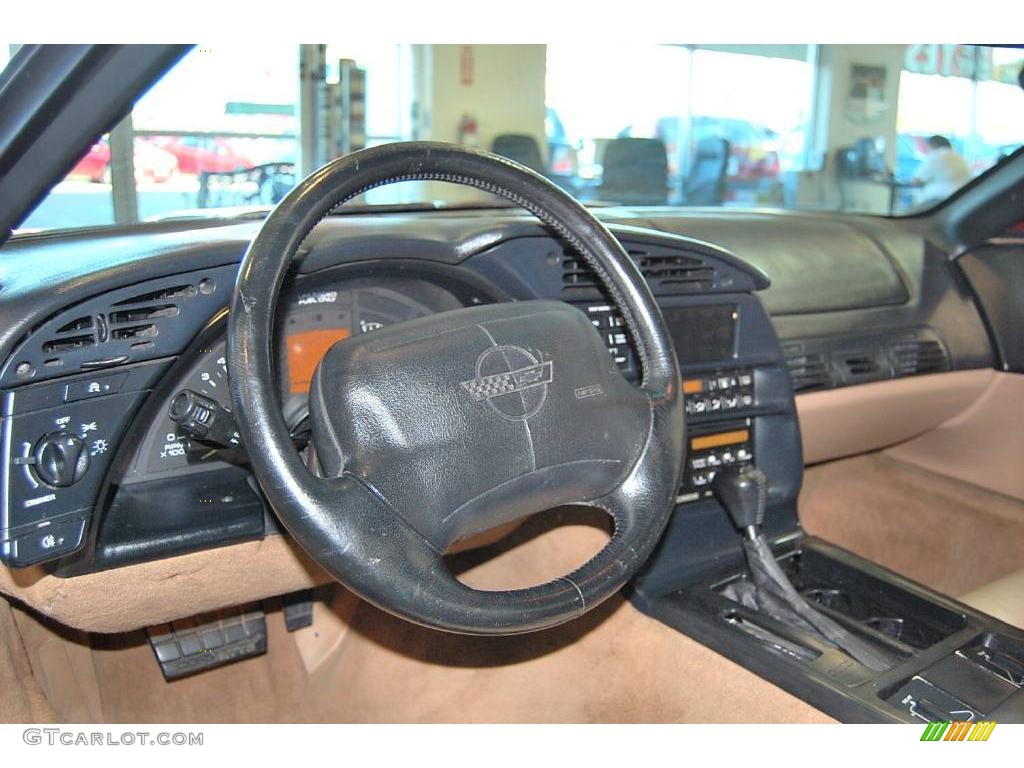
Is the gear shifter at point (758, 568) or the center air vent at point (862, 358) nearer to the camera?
the gear shifter at point (758, 568)

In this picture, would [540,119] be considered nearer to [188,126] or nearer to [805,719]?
[188,126]

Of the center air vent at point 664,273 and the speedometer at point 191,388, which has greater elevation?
the center air vent at point 664,273

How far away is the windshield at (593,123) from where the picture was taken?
72.8 inches

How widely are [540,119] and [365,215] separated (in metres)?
5.55

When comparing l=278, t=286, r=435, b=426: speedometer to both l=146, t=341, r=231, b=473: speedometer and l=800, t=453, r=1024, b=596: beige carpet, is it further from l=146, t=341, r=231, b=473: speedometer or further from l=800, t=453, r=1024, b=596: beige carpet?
l=800, t=453, r=1024, b=596: beige carpet

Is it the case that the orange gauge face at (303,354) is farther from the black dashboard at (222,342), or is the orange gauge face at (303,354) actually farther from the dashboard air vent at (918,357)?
the dashboard air vent at (918,357)

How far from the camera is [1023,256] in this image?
102 inches

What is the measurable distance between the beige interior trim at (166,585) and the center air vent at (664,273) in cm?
63

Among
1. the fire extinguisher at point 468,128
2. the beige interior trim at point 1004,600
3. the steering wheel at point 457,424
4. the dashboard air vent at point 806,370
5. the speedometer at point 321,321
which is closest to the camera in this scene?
the steering wheel at point 457,424

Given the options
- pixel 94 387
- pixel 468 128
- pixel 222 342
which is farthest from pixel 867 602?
pixel 468 128

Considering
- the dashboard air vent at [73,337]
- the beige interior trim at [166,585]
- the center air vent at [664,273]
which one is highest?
the center air vent at [664,273]

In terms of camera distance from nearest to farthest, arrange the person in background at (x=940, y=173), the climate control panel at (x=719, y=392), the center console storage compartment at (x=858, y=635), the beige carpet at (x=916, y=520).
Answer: the center console storage compartment at (x=858, y=635), the climate control panel at (x=719, y=392), the beige carpet at (x=916, y=520), the person in background at (x=940, y=173)

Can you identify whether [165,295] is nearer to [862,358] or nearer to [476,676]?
[476,676]

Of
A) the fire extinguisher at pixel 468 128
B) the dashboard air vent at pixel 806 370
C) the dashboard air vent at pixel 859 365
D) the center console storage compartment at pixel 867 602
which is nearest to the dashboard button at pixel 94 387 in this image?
the center console storage compartment at pixel 867 602
